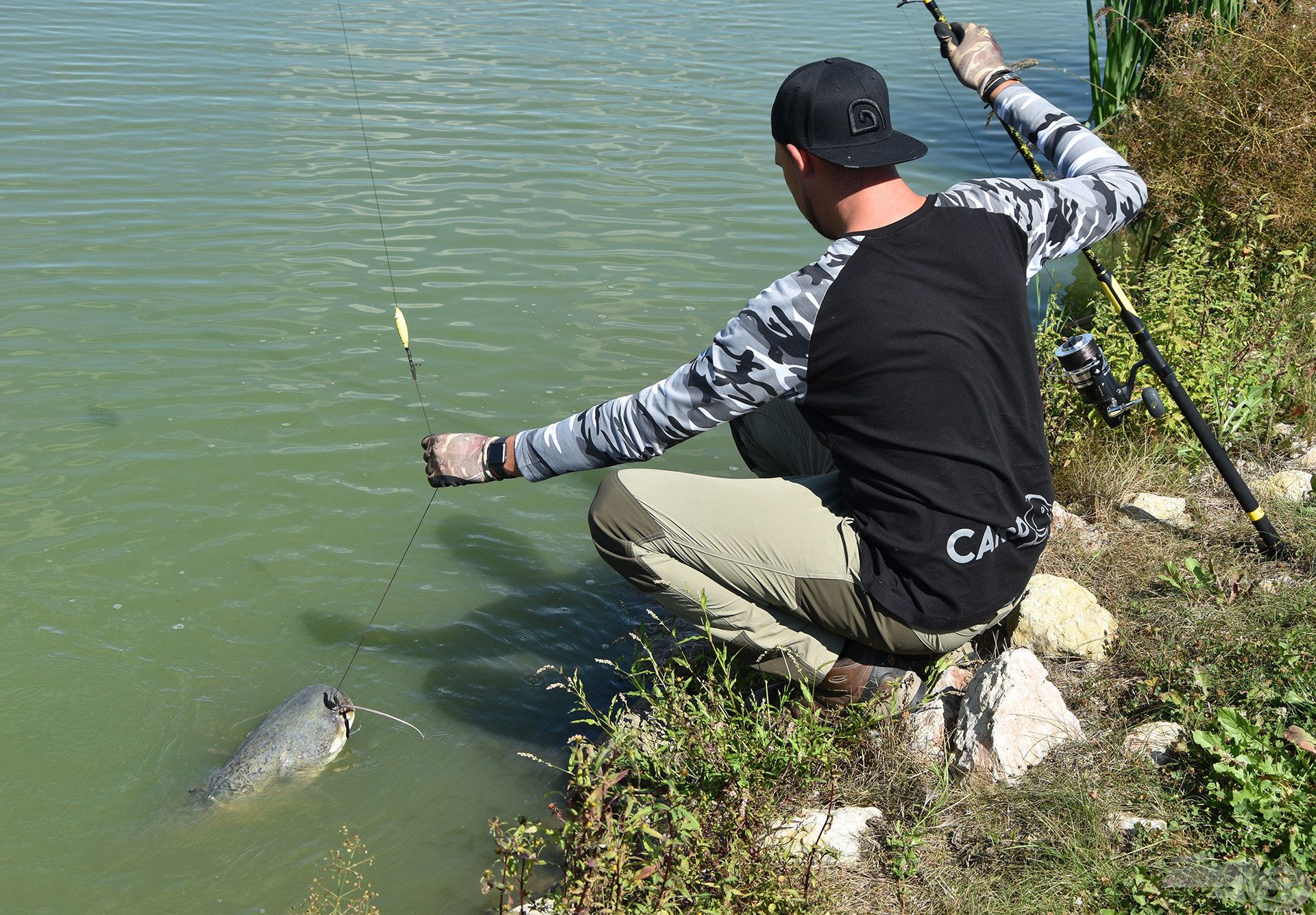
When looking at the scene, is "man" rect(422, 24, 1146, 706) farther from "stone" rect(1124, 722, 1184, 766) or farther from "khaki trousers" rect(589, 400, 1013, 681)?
"stone" rect(1124, 722, 1184, 766)

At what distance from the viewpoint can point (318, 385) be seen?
6219 millimetres

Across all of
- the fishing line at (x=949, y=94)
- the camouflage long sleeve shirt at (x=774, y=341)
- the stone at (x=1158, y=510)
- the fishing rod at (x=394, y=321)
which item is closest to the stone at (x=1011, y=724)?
the camouflage long sleeve shirt at (x=774, y=341)

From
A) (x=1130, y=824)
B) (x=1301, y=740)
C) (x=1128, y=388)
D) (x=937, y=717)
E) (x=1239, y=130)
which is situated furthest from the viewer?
(x=1239, y=130)

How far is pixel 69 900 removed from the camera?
3.41 metres

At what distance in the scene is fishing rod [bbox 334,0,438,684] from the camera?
4.37m

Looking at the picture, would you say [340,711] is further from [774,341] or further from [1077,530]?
[1077,530]

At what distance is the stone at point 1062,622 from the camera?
354cm

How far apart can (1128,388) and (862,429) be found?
1.51 m

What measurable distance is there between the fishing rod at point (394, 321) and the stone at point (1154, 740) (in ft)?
7.79

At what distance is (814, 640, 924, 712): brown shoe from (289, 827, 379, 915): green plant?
1.46 metres

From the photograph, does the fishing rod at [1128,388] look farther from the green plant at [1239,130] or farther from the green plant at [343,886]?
the green plant at [343,886]

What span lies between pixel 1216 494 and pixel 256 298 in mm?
5497

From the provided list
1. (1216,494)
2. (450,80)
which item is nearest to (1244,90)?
(1216,494)

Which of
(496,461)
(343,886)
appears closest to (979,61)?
(496,461)
